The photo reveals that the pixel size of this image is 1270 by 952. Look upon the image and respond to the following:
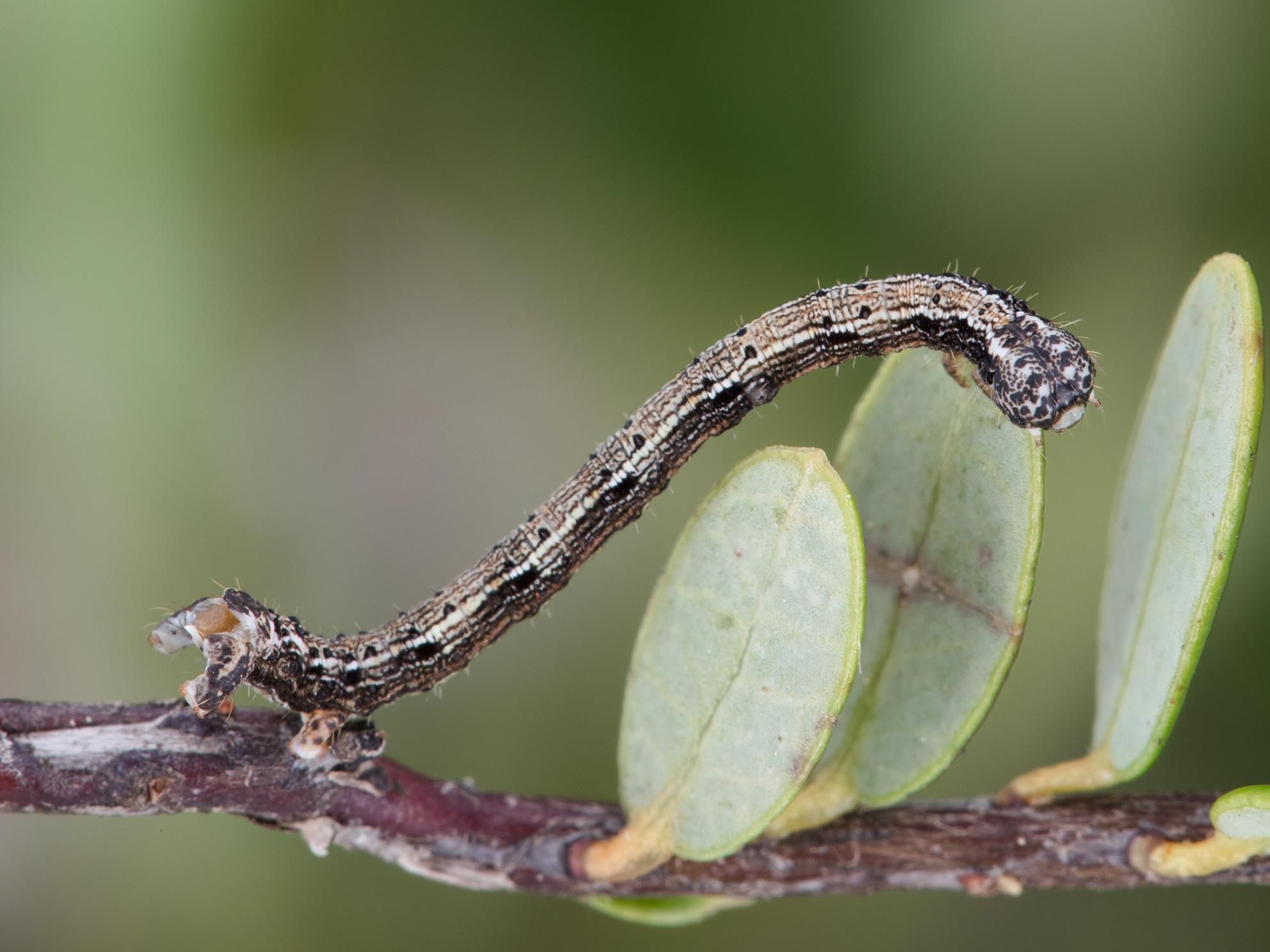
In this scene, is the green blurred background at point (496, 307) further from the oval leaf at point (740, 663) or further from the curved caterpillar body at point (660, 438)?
the oval leaf at point (740, 663)

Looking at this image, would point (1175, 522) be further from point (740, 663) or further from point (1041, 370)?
point (740, 663)

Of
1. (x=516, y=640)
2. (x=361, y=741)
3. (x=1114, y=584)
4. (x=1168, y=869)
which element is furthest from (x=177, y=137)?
(x=1168, y=869)

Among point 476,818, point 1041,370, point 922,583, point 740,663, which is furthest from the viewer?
point 1041,370

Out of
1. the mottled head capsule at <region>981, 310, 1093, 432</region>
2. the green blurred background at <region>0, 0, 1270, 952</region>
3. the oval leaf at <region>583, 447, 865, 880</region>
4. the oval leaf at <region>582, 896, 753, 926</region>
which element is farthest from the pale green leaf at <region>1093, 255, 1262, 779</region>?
the green blurred background at <region>0, 0, 1270, 952</region>

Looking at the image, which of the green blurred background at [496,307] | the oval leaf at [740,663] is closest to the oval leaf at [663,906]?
the oval leaf at [740,663]

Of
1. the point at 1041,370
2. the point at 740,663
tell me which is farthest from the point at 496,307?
the point at 740,663

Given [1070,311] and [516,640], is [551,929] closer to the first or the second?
[516,640]

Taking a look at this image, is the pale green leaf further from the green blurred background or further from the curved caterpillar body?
the green blurred background

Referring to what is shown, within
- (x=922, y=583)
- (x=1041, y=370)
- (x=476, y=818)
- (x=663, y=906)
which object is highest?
(x=1041, y=370)
